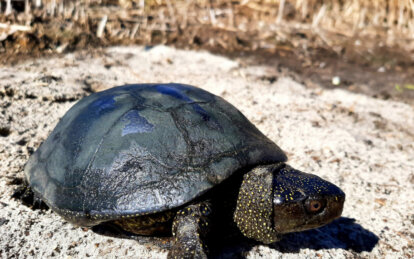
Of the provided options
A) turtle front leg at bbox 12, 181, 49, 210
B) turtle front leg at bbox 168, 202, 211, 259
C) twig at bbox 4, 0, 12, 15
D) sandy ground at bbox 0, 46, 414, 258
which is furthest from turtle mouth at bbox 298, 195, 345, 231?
twig at bbox 4, 0, 12, 15

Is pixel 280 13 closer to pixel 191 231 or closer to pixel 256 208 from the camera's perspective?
pixel 256 208

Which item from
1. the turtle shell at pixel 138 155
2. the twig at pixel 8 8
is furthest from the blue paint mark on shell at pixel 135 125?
the twig at pixel 8 8

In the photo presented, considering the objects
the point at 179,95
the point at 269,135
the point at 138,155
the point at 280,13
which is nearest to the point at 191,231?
the point at 138,155

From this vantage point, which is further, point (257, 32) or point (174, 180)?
point (257, 32)

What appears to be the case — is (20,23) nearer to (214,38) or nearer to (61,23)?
(61,23)

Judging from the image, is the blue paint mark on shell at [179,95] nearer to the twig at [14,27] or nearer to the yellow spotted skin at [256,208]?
the yellow spotted skin at [256,208]

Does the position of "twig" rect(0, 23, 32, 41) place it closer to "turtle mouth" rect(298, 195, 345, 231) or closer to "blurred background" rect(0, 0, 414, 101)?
"blurred background" rect(0, 0, 414, 101)
